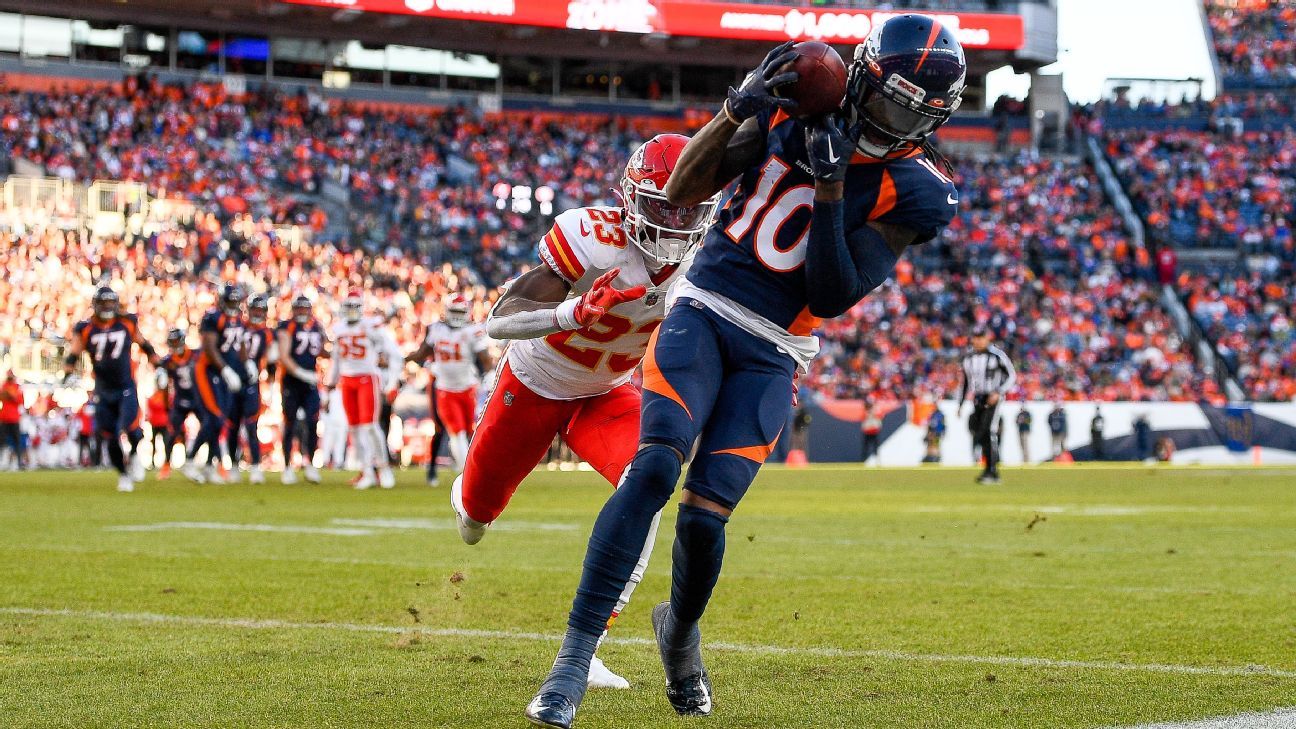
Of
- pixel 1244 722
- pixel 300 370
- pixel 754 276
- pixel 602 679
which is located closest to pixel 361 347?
pixel 300 370

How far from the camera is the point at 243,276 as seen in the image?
26.3 m

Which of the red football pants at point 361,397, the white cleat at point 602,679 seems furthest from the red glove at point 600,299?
the red football pants at point 361,397

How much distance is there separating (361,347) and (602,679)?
11.5 meters

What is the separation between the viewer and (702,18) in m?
40.6

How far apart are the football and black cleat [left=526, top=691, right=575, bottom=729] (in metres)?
1.51

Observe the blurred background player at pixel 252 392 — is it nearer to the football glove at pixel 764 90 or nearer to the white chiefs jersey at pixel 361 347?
the white chiefs jersey at pixel 361 347

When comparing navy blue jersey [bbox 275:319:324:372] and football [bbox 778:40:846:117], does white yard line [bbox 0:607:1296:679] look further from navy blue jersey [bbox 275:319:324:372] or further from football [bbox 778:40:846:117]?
navy blue jersey [bbox 275:319:324:372]

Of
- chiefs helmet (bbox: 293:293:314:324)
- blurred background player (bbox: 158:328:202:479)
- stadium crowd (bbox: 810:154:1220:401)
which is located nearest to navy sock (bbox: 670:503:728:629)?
chiefs helmet (bbox: 293:293:314:324)

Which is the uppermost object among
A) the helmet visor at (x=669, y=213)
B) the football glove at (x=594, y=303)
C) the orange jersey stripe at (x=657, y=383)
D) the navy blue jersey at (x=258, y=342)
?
the helmet visor at (x=669, y=213)

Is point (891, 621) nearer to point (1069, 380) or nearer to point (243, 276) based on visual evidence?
point (243, 276)

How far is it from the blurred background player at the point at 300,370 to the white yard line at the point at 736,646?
10.2 metres

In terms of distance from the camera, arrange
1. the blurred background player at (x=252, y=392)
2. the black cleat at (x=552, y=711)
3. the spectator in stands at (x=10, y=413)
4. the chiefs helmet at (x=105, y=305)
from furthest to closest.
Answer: the spectator in stands at (x=10, y=413)
the blurred background player at (x=252, y=392)
the chiefs helmet at (x=105, y=305)
the black cleat at (x=552, y=711)

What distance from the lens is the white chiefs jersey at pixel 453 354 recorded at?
49.8ft

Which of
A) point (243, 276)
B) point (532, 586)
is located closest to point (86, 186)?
point (243, 276)
